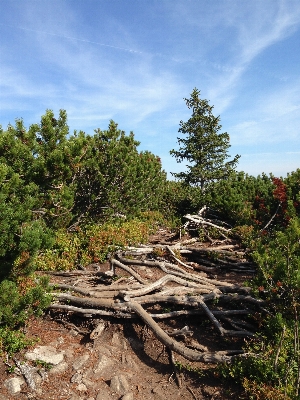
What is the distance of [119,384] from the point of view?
6164mm

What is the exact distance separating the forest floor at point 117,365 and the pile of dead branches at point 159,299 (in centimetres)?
29

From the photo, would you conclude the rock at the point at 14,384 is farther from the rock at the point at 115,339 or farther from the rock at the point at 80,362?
the rock at the point at 115,339

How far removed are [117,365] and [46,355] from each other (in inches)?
62.2

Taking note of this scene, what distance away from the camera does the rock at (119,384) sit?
19.8ft

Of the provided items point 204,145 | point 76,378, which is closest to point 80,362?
point 76,378

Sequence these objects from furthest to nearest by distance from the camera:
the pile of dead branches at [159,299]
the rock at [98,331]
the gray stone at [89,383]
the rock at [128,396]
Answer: the rock at [98,331]
the pile of dead branches at [159,299]
the gray stone at [89,383]
the rock at [128,396]

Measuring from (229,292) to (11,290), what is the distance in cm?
596

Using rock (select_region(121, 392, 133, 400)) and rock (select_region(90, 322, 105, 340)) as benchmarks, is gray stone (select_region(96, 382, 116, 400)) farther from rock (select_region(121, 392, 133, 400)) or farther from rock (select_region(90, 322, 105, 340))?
rock (select_region(90, 322, 105, 340))

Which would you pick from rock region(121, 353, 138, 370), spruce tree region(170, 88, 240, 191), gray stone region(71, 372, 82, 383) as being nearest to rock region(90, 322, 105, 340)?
rock region(121, 353, 138, 370)

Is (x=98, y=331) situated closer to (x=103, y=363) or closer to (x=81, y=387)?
(x=103, y=363)

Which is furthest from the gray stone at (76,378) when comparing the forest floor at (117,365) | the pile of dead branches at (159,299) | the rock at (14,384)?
the pile of dead branches at (159,299)

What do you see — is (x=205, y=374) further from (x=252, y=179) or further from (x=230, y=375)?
(x=252, y=179)

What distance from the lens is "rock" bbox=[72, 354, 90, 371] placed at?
21.4ft

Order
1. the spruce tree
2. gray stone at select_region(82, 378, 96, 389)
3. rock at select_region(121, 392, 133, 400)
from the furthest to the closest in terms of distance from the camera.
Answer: the spruce tree, gray stone at select_region(82, 378, 96, 389), rock at select_region(121, 392, 133, 400)
